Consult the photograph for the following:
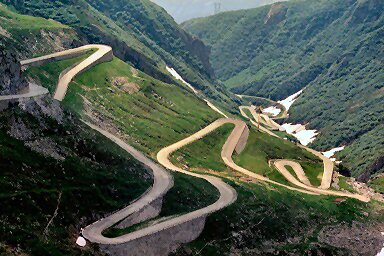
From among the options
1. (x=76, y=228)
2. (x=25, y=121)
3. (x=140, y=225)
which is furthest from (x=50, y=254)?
(x=25, y=121)

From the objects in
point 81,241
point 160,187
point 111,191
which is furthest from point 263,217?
point 81,241

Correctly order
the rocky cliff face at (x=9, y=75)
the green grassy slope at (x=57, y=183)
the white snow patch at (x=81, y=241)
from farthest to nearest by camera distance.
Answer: the rocky cliff face at (x=9, y=75) < the white snow patch at (x=81, y=241) < the green grassy slope at (x=57, y=183)

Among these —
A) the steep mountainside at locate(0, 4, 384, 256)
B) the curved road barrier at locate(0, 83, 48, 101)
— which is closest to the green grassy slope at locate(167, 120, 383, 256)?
the steep mountainside at locate(0, 4, 384, 256)

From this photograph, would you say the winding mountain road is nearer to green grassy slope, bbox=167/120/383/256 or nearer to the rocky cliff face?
green grassy slope, bbox=167/120/383/256

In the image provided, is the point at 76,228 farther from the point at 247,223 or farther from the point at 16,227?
the point at 247,223

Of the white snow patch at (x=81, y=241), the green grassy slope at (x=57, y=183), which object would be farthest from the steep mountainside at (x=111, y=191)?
the white snow patch at (x=81, y=241)

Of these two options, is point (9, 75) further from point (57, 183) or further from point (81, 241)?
point (81, 241)

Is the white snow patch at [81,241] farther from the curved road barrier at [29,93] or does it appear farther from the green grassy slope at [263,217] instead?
the curved road barrier at [29,93]
